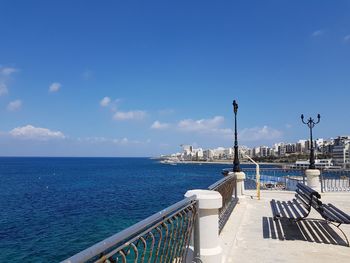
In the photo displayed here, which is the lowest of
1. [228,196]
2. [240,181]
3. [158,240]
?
[228,196]

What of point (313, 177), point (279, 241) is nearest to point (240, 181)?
point (313, 177)

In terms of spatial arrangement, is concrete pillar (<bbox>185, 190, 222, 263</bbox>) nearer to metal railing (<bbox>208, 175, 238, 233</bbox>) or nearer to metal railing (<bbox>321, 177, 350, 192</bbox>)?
metal railing (<bbox>208, 175, 238, 233</bbox>)

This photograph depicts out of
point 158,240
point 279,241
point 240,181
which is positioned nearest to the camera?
point 158,240

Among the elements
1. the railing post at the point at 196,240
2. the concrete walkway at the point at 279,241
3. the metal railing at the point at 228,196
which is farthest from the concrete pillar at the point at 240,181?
the railing post at the point at 196,240

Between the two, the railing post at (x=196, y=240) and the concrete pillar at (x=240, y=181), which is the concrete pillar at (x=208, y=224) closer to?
the railing post at (x=196, y=240)

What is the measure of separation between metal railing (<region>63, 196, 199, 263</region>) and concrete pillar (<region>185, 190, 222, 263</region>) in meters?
0.09

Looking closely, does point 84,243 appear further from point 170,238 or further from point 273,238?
point 170,238

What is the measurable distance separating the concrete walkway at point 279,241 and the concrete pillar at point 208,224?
1.05 m

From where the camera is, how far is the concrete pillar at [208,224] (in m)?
4.32

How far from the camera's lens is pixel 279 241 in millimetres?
6469

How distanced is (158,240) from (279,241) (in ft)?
12.9

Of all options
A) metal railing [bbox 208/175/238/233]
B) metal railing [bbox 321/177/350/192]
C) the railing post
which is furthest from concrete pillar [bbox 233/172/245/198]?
the railing post

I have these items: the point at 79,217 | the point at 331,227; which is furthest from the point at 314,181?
the point at 79,217

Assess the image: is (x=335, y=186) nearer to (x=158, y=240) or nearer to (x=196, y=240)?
(x=196, y=240)
